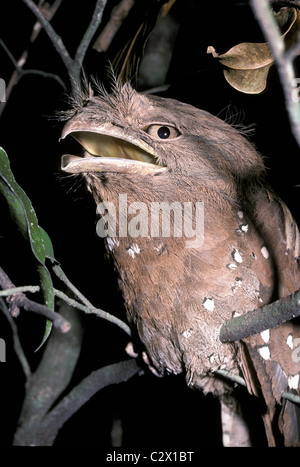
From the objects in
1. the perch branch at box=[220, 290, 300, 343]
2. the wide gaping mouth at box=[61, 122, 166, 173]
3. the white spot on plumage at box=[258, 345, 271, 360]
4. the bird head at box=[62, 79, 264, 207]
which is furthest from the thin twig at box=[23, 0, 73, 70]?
the white spot on plumage at box=[258, 345, 271, 360]

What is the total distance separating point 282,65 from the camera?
1.55 ft

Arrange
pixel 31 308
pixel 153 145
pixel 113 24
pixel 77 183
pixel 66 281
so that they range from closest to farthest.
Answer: pixel 31 308, pixel 66 281, pixel 153 145, pixel 77 183, pixel 113 24

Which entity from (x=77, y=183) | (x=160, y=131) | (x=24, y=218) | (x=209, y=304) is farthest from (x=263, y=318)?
(x=77, y=183)

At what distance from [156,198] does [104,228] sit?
0.25m

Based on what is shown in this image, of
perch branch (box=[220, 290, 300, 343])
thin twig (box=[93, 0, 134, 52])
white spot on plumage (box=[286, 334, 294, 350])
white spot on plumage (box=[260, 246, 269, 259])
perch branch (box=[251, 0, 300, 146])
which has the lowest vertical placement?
perch branch (box=[251, 0, 300, 146])

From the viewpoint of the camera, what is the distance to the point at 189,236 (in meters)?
1.46

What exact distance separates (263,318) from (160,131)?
77cm

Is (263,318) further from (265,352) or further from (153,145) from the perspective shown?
(153,145)

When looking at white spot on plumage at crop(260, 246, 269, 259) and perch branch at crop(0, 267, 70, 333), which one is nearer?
perch branch at crop(0, 267, 70, 333)

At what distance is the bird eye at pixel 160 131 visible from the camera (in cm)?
150

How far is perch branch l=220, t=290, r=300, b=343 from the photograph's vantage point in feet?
3.12

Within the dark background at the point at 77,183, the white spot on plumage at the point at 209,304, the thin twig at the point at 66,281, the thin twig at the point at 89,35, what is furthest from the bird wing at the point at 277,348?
the thin twig at the point at 89,35

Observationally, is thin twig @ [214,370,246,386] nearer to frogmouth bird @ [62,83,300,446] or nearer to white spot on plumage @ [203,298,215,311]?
frogmouth bird @ [62,83,300,446]

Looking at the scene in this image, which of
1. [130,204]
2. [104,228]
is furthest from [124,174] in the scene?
[104,228]
